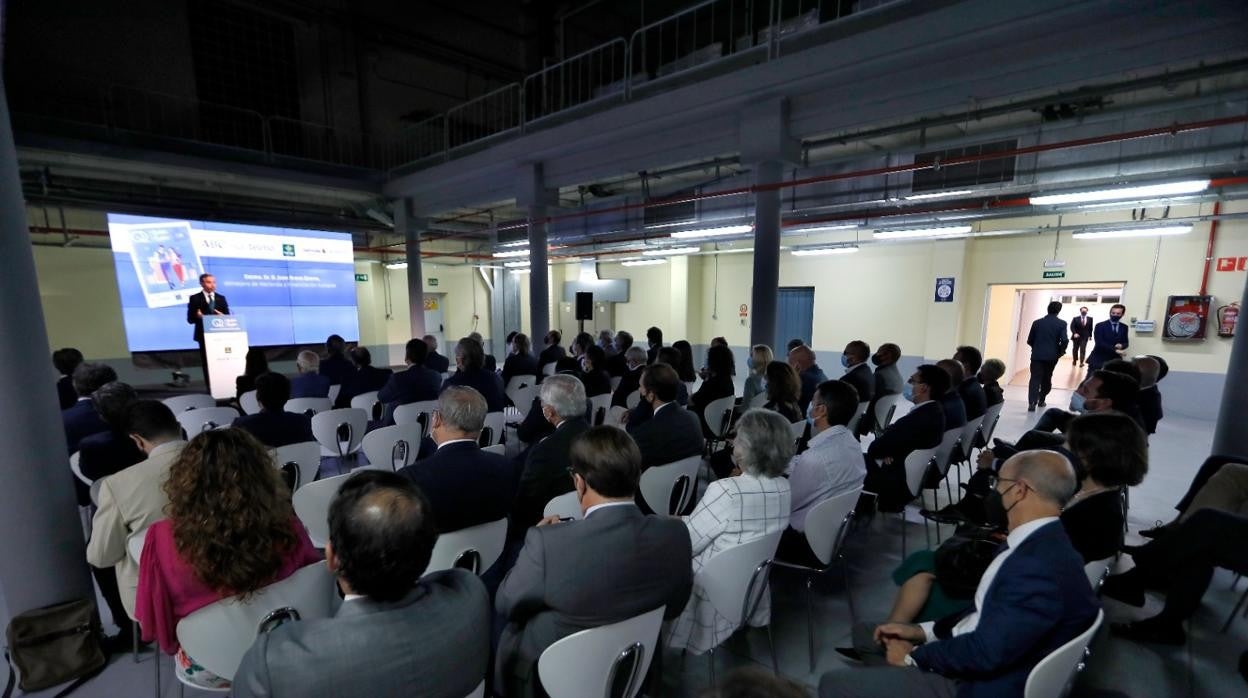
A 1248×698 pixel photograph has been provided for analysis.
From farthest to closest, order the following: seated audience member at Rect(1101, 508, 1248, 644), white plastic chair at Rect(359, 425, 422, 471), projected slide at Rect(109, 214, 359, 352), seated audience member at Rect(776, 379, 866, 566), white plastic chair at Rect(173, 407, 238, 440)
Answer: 1. projected slide at Rect(109, 214, 359, 352)
2. white plastic chair at Rect(173, 407, 238, 440)
3. white plastic chair at Rect(359, 425, 422, 471)
4. seated audience member at Rect(776, 379, 866, 566)
5. seated audience member at Rect(1101, 508, 1248, 644)

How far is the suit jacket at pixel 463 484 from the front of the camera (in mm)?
1916

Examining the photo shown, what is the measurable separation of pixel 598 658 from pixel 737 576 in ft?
2.35

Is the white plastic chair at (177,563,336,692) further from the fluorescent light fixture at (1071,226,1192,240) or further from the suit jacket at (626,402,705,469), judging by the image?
the fluorescent light fixture at (1071,226,1192,240)

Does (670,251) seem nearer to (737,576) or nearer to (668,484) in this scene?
(668,484)

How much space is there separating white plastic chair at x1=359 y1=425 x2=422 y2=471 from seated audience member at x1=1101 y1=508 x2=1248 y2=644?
4.40 m

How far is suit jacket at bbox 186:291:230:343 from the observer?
6.94m

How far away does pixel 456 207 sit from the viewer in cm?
841

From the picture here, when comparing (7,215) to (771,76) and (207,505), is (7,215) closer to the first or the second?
(207,505)

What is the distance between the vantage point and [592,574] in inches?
55.1

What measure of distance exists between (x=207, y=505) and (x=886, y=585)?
3296 mm

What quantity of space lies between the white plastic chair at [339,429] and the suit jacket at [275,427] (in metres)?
0.90

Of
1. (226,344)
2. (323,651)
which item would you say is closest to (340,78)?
(226,344)

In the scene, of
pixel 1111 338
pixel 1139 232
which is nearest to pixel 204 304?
pixel 1111 338

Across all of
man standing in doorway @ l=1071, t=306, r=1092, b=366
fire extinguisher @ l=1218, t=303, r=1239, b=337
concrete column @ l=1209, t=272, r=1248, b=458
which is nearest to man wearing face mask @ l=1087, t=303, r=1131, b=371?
fire extinguisher @ l=1218, t=303, r=1239, b=337
